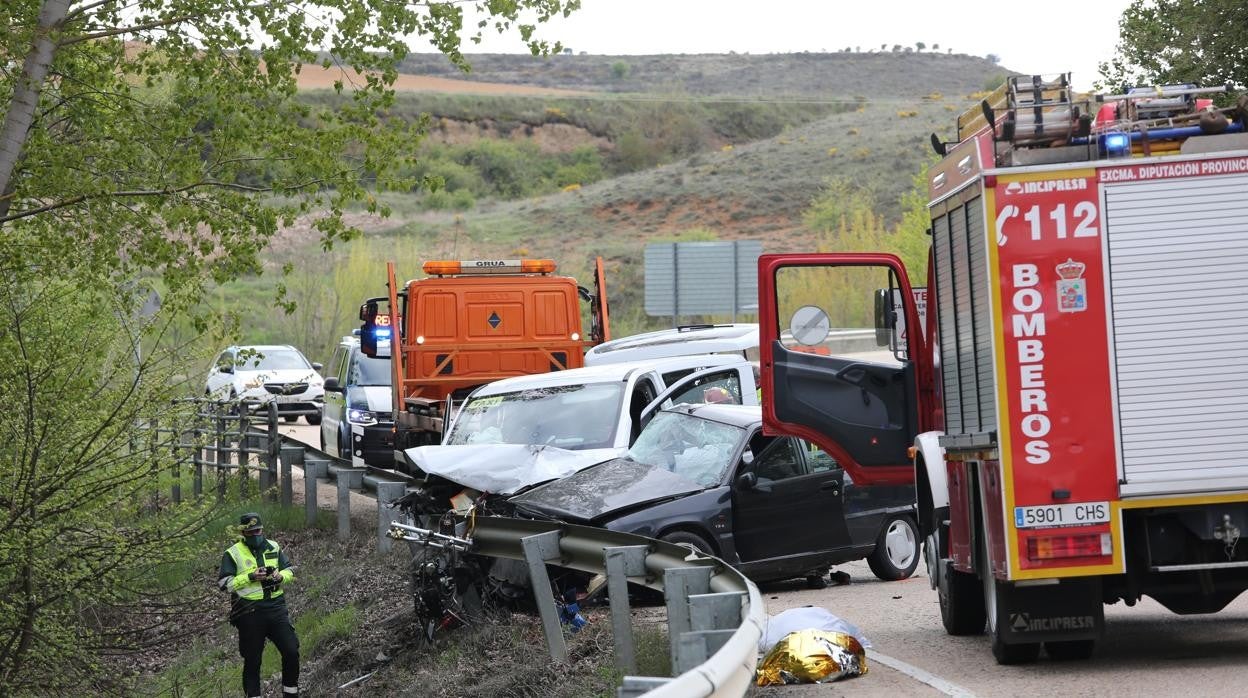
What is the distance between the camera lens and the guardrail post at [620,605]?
8.10 metres

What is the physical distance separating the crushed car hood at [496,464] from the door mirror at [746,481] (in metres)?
1.31

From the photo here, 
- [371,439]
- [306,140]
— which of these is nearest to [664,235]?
[371,439]

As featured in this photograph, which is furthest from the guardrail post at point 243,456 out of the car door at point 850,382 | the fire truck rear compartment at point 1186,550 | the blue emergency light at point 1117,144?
the blue emergency light at point 1117,144

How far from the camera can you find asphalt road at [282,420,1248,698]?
824cm

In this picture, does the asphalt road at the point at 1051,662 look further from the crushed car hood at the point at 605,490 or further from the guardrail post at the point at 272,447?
the guardrail post at the point at 272,447

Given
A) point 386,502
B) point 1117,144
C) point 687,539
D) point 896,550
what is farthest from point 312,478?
point 1117,144

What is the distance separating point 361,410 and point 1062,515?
15.8m

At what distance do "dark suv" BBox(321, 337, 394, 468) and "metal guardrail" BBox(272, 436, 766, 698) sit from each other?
476 inches

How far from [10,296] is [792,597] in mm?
6457

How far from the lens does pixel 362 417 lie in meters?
22.7

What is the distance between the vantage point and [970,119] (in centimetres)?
963

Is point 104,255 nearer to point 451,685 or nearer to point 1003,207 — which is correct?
point 451,685

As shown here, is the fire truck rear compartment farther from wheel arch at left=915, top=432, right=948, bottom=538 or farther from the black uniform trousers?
the black uniform trousers

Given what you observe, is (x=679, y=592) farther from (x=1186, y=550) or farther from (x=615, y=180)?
(x=615, y=180)
